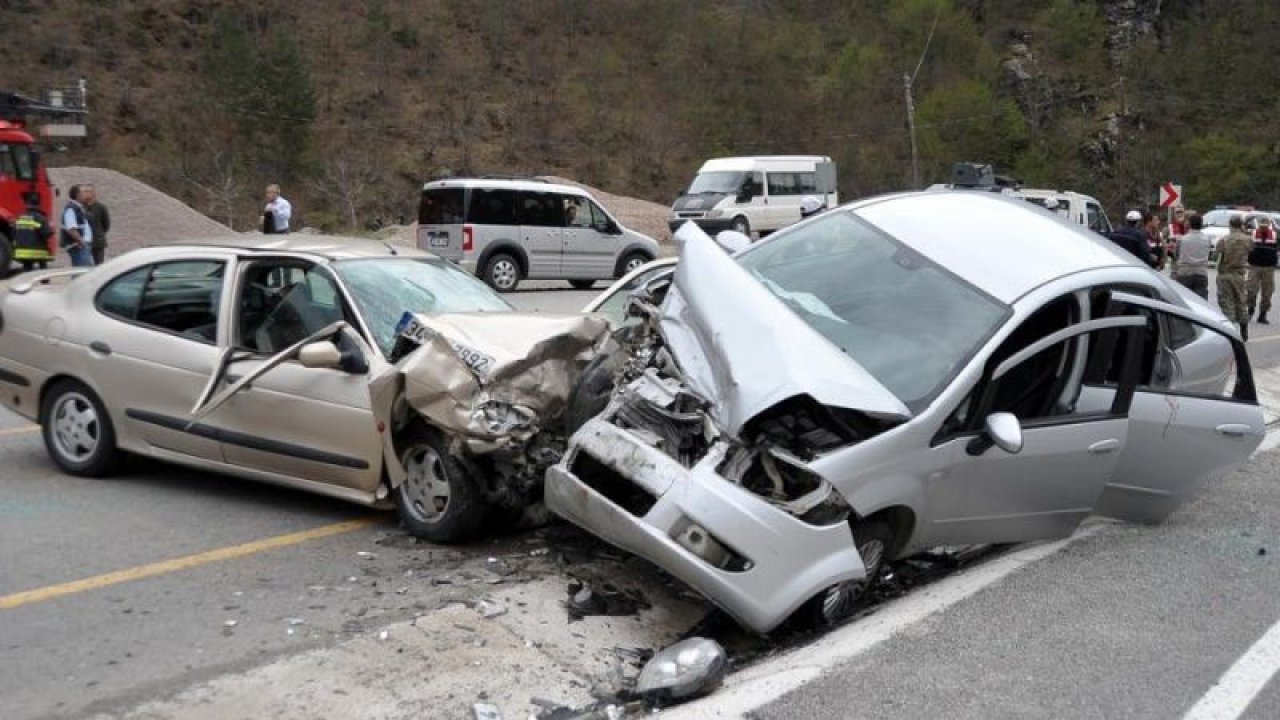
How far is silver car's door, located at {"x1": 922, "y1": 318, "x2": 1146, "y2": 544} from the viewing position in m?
5.04

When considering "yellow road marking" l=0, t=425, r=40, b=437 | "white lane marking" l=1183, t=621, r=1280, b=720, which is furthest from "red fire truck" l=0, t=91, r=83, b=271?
"white lane marking" l=1183, t=621, r=1280, b=720

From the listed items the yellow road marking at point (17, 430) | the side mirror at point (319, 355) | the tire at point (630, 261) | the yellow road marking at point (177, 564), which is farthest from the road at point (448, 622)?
the tire at point (630, 261)

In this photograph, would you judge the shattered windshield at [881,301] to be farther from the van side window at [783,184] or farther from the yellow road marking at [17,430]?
the van side window at [783,184]

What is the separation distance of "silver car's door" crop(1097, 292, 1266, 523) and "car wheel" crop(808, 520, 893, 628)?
63.5 inches

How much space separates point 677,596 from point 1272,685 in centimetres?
244

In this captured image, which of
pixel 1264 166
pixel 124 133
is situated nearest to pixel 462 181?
pixel 124 133

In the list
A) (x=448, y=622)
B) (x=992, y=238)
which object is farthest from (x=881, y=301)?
(x=448, y=622)

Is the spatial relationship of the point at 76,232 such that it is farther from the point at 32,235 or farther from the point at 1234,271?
the point at 1234,271

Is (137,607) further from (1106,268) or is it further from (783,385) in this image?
(1106,268)

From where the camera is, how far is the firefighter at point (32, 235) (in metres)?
20.8

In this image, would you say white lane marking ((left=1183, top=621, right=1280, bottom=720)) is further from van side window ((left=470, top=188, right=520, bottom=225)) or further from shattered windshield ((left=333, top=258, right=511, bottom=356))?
van side window ((left=470, top=188, right=520, bottom=225))

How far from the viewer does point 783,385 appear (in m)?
4.67

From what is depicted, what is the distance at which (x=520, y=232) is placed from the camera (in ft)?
70.6

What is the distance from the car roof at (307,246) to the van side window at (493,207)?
13745 mm
